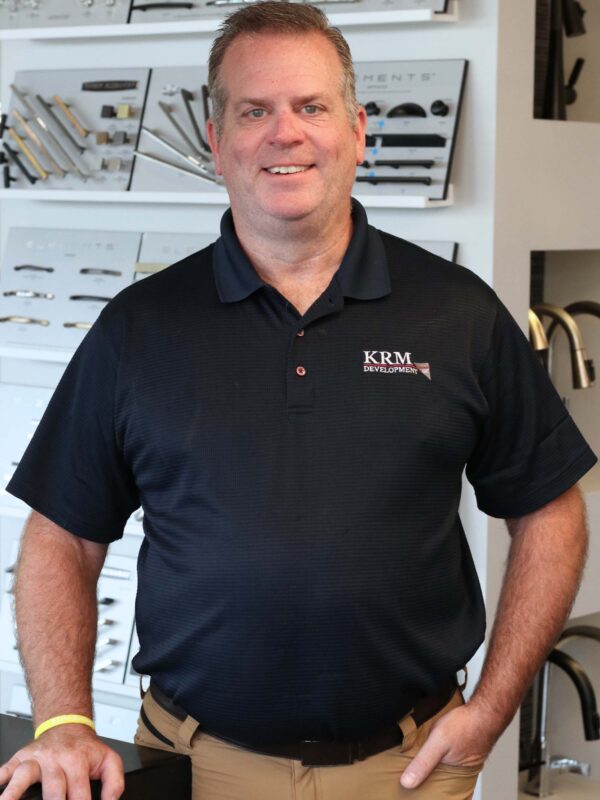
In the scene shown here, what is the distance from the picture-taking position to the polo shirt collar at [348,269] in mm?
1638

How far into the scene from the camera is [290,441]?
1543mm

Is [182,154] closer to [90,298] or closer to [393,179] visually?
[90,298]

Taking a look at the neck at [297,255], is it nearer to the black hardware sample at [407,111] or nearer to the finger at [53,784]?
the finger at [53,784]

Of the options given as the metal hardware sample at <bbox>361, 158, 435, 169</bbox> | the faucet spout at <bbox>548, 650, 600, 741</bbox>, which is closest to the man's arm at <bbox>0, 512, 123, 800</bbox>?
the metal hardware sample at <bbox>361, 158, 435, 169</bbox>

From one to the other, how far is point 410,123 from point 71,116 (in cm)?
83

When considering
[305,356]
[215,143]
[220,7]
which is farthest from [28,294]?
[305,356]

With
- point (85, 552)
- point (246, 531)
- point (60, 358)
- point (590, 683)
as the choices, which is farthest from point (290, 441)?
point (590, 683)

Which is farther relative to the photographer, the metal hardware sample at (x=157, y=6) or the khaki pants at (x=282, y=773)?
the metal hardware sample at (x=157, y=6)

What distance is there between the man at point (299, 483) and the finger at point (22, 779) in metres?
0.04

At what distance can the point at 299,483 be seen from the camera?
60.2 inches

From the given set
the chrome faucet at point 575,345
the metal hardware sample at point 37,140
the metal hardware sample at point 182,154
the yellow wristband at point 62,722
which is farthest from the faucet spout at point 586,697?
the yellow wristband at point 62,722

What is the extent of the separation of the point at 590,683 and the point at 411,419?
5.77ft

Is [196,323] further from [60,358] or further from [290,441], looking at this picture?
[60,358]

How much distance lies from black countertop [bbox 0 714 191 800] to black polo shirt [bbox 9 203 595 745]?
9 centimetres
